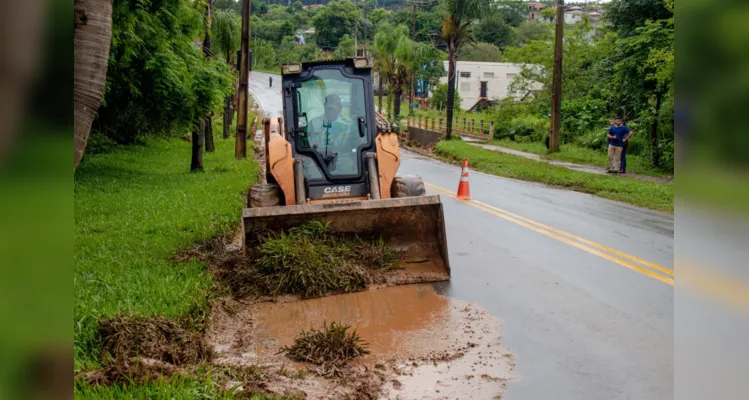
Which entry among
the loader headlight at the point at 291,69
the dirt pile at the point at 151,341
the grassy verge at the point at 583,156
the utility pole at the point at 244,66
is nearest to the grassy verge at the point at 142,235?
the dirt pile at the point at 151,341

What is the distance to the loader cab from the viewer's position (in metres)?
10.1

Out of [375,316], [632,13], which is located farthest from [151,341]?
[632,13]

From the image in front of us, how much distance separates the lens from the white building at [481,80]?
2613 inches

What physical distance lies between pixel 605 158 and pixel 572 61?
57.0 ft

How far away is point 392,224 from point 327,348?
327 cm

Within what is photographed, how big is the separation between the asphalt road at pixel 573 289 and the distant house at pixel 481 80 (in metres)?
52.9

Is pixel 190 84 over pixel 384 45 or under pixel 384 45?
under

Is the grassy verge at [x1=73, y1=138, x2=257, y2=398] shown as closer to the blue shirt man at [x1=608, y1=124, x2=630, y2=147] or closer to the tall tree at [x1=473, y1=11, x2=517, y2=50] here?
the blue shirt man at [x1=608, y1=124, x2=630, y2=147]

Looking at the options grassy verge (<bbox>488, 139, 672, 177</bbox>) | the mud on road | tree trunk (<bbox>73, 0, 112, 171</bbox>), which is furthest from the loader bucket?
grassy verge (<bbox>488, 139, 672, 177</bbox>)

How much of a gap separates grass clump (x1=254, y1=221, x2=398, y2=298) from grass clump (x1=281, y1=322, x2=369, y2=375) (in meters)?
1.74

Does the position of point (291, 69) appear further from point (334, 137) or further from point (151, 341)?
point (151, 341)

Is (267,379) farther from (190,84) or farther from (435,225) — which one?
(190,84)

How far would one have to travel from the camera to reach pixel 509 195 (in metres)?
16.7
